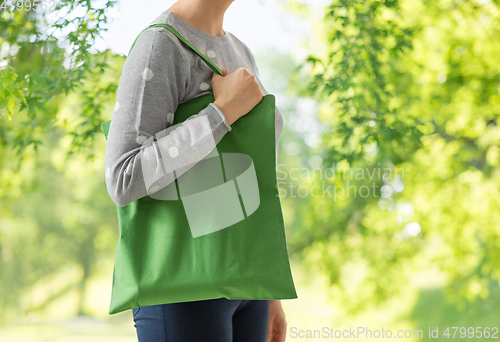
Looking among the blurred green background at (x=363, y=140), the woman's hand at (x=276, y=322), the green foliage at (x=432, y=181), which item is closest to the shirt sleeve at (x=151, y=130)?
the woman's hand at (x=276, y=322)

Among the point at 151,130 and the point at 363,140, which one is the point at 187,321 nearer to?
the point at 151,130

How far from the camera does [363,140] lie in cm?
155

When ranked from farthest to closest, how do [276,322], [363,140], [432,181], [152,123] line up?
1. [432,181]
2. [363,140]
3. [276,322]
4. [152,123]

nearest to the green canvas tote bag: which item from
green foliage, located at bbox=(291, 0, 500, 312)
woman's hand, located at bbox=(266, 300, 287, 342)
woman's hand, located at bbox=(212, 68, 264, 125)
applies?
woman's hand, located at bbox=(212, 68, 264, 125)

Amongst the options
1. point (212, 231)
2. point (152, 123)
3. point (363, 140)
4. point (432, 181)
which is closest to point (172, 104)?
point (152, 123)

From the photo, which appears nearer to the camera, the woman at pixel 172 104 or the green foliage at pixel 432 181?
the woman at pixel 172 104

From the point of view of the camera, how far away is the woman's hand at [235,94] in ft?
1.67

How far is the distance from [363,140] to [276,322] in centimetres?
101

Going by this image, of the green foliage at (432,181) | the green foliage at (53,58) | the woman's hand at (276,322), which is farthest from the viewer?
the green foliage at (432,181)

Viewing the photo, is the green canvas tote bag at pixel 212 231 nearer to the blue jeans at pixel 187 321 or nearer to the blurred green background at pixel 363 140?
the blue jeans at pixel 187 321

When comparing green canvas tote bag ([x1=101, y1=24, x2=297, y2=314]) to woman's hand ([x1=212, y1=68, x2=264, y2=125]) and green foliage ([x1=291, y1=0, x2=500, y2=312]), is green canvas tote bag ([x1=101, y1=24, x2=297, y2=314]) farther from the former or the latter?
green foliage ([x1=291, y1=0, x2=500, y2=312])

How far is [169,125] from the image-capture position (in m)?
0.51

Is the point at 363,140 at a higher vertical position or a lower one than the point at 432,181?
higher

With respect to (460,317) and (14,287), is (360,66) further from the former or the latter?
(14,287)
